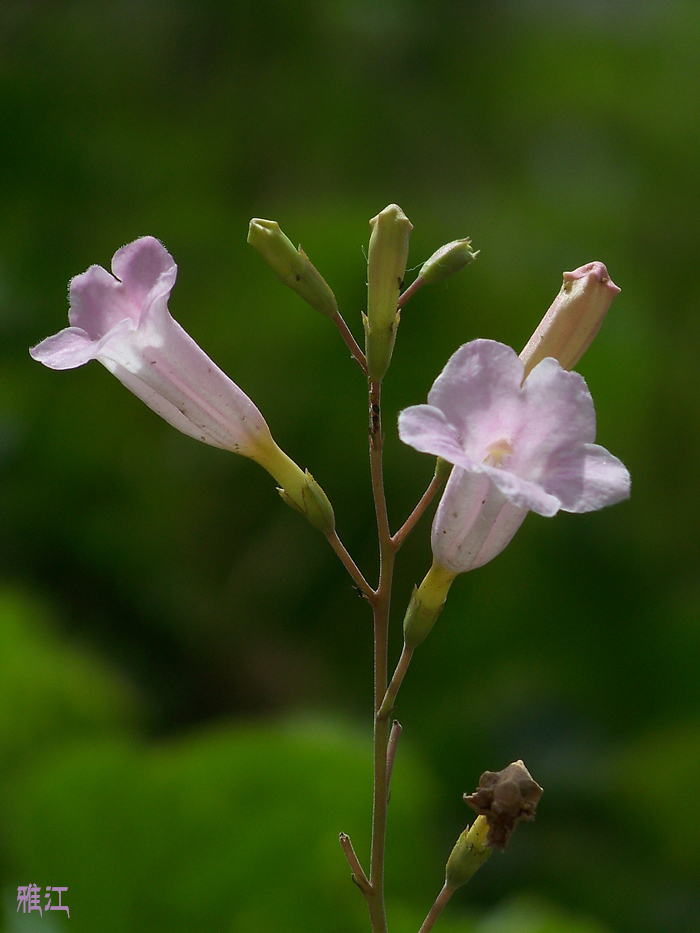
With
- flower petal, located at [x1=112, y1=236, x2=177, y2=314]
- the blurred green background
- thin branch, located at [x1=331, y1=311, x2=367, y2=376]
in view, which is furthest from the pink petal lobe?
the blurred green background

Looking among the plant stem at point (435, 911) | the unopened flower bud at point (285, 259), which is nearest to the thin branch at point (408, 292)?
the unopened flower bud at point (285, 259)

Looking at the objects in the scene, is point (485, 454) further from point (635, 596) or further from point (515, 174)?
point (515, 174)

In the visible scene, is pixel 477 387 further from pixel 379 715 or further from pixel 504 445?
pixel 379 715

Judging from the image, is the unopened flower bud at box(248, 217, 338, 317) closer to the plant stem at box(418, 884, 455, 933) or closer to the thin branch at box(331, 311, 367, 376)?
the thin branch at box(331, 311, 367, 376)

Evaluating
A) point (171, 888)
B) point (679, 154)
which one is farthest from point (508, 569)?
point (679, 154)

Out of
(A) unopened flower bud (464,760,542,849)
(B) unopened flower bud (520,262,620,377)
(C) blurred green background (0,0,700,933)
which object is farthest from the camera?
(C) blurred green background (0,0,700,933)

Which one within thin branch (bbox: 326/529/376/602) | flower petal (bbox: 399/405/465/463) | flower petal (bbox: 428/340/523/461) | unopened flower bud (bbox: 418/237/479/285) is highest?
unopened flower bud (bbox: 418/237/479/285)
